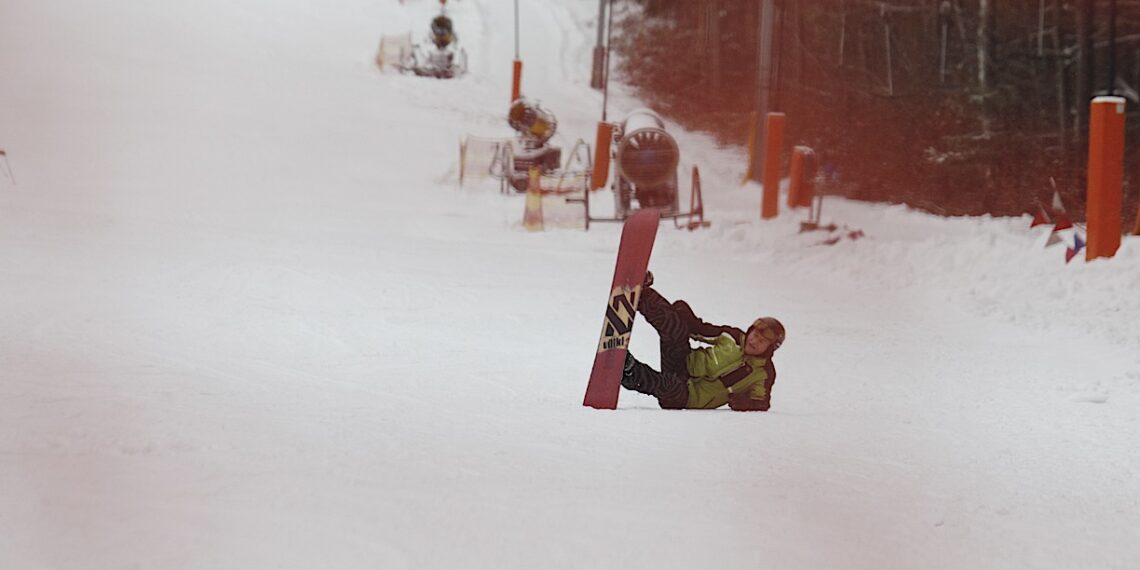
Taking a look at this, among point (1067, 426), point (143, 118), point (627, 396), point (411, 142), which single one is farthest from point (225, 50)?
point (1067, 426)

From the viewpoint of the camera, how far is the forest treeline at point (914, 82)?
7.03 m

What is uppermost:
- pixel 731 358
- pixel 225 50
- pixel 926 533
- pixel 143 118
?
pixel 225 50

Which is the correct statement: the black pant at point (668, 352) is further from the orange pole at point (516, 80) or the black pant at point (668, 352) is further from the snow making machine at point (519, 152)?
the orange pole at point (516, 80)

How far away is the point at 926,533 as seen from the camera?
2723mm

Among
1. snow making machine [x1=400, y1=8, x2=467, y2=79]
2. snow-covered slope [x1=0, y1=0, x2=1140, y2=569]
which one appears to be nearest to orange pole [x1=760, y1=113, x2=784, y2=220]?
snow-covered slope [x1=0, y1=0, x2=1140, y2=569]

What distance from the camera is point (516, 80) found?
901 centimetres

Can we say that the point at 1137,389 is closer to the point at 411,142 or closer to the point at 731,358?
the point at 731,358

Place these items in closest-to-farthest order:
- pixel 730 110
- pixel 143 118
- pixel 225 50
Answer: pixel 143 118 < pixel 225 50 < pixel 730 110

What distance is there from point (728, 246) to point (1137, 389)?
249 centimetres

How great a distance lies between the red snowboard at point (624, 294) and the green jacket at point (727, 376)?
0.24 metres

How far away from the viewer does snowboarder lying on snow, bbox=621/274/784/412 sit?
11.4 feet

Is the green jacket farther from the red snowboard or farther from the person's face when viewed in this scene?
the red snowboard

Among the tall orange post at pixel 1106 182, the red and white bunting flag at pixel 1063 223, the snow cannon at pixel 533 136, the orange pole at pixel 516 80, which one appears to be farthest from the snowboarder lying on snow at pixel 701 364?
the orange pole at pixel 516 80

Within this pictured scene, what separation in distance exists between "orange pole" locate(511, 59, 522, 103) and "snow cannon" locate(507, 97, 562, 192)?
1.22 feet
